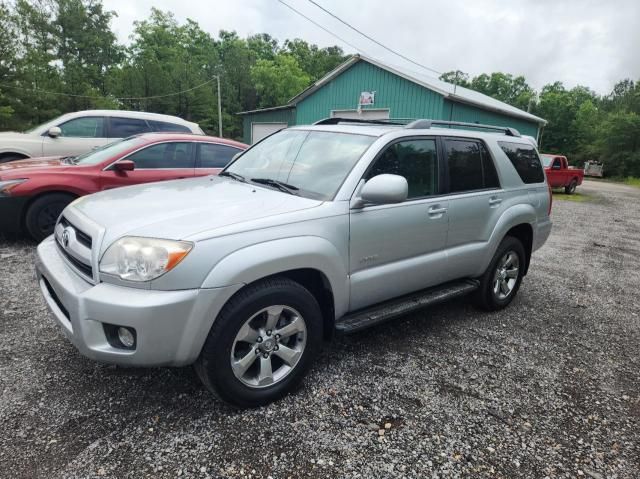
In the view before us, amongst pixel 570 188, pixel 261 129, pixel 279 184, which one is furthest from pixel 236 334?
pixel 261 129

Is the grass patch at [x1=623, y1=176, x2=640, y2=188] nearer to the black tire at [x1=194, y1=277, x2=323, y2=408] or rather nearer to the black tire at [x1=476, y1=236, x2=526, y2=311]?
the black tire at [x1=476, y1=236, x2=526, y2=311]

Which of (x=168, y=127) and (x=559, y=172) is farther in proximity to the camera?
(x=559, y=172)

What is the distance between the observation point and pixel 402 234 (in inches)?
118

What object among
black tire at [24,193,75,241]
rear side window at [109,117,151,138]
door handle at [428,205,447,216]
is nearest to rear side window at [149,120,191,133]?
rear side window at [109,117,151,138]

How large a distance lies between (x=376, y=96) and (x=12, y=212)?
47.8 feet

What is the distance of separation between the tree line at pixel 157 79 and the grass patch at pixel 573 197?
2357 cm

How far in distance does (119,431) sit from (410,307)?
81.4 inches

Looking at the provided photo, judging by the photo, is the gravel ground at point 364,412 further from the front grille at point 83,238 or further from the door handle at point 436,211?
the door handle at point 436,211

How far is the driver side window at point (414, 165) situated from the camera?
300cm

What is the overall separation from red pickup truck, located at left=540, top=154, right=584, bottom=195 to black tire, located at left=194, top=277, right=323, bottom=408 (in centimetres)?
1718

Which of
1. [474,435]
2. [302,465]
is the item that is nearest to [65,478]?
[302,465]

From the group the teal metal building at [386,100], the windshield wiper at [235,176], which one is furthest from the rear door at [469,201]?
the teal metal building at [386,100]

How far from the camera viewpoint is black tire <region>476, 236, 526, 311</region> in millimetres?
3970

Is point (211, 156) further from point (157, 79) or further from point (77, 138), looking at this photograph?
point (157, 79)
